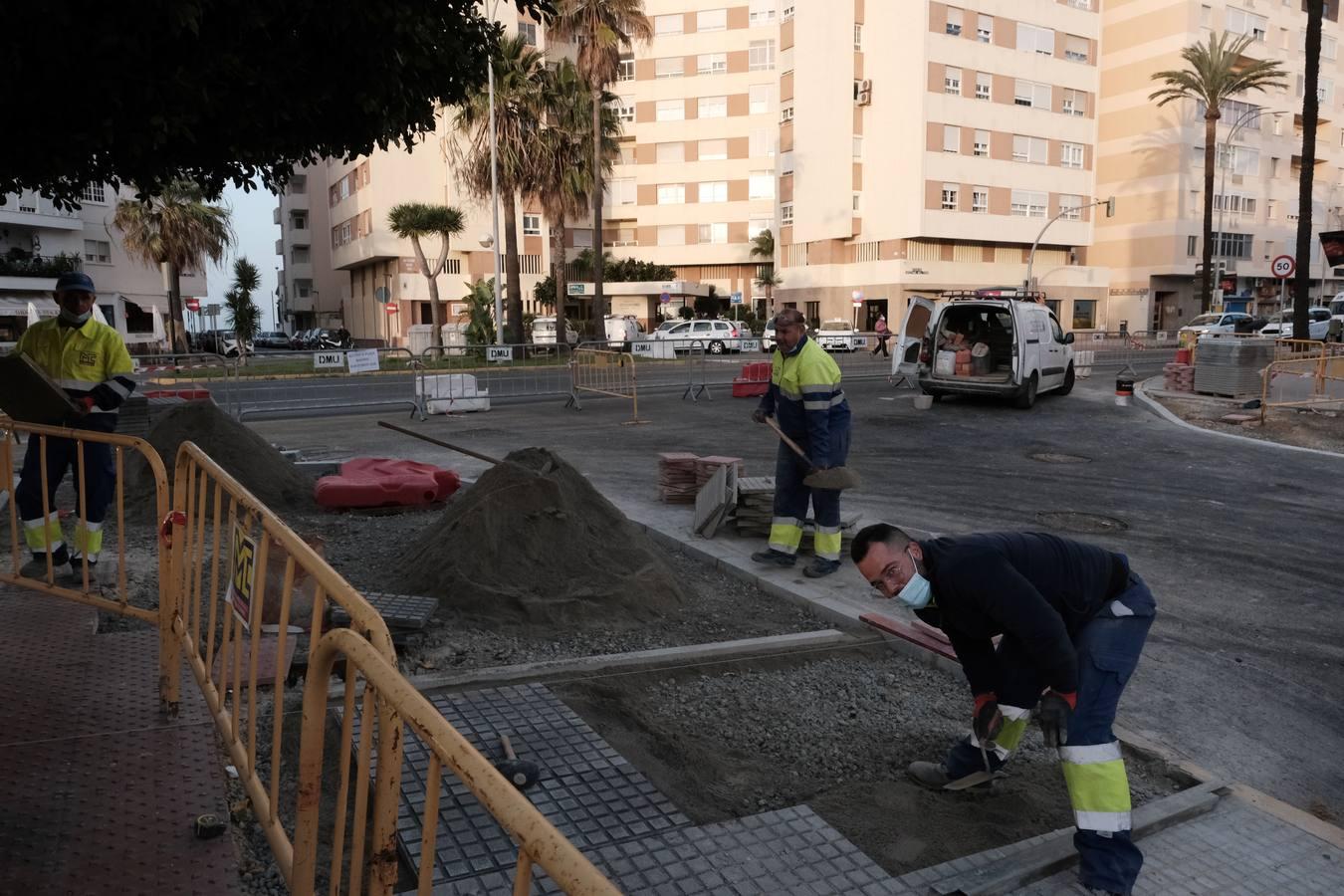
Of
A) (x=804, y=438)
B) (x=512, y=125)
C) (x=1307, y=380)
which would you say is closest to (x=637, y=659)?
(x=804, y=438)

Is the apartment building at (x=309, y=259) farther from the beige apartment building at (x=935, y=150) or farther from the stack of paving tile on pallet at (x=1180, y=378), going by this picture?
the stack of paving tile on pallet at (x=1180, y=378)

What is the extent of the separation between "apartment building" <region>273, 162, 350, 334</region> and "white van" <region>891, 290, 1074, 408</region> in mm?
56214

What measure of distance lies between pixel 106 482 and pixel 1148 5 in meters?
65.7

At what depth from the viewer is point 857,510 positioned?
925cm

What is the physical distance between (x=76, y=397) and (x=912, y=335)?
51.9ft

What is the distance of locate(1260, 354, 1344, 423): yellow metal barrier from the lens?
16.0 m

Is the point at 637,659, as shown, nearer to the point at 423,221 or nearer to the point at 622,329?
the point at 622,329

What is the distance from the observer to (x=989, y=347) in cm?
1852

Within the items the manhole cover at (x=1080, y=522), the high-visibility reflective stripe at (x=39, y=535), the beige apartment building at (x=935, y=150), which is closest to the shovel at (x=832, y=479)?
the manhole cover at (x=1080, y=522)

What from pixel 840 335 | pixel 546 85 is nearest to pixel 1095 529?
pixel 840 335

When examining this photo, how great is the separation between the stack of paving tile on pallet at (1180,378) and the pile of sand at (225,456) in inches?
683

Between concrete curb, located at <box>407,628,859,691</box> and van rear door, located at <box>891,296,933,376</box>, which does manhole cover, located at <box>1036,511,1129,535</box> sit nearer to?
concrete curb, located at <box>407,628,859,691</box>

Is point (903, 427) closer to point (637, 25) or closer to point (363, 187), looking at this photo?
point (637, 25)

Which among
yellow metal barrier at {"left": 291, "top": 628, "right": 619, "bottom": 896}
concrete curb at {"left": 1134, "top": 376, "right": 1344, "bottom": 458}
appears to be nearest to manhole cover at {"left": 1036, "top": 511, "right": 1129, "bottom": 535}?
concrete curb at {"left": 1134, "top": 376, "right": 1344, "bottom": 458}
